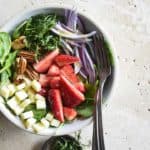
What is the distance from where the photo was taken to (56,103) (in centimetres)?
112

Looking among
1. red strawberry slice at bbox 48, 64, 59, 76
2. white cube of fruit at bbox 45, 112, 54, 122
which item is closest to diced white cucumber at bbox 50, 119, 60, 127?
white cube of fruit at bbox 45, 112, 54, 122

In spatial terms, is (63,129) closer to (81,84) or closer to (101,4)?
(81,84)

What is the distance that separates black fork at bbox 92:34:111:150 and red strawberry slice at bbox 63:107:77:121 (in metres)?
0.07

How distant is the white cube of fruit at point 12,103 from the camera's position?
1113mm

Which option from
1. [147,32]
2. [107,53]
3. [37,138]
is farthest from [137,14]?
[37,138]

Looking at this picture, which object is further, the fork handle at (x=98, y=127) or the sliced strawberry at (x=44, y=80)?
the sliced strawberry at (x=44, y=80)

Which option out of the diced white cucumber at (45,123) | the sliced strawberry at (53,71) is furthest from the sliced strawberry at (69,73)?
the diced white cucumber at (45,123)

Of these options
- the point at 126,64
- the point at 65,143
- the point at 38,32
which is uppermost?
the point at 38,32

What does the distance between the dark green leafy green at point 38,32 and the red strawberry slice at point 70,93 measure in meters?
0.09

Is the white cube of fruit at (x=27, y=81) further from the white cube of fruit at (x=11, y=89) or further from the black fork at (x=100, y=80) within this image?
the black fork at (x=100, y=80)

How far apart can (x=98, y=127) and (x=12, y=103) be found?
0.21m

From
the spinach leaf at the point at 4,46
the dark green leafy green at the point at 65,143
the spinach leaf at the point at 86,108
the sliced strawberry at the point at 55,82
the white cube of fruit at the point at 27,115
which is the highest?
the spinach leaf at the point at 4,46

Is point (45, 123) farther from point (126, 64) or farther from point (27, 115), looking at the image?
point (126, 64)

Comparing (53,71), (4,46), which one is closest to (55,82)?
(53,71)
